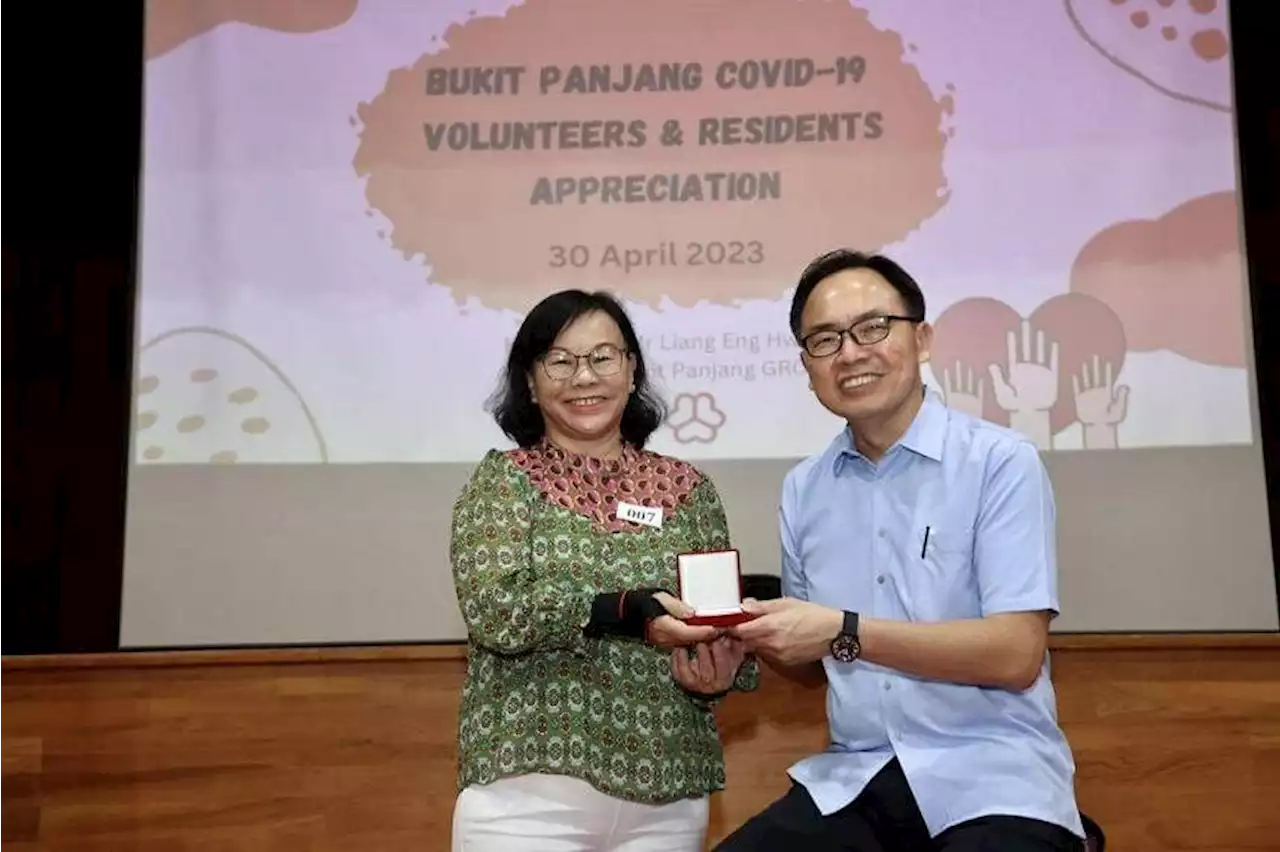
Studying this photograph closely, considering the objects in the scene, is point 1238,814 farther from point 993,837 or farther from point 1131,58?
point 1131,58

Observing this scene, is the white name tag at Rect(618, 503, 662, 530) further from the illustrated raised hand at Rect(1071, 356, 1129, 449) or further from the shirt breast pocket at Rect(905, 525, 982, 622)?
the illustrated raised hand at Rect(1071, 356, 1129, 449)

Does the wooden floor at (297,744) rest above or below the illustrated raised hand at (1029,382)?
below

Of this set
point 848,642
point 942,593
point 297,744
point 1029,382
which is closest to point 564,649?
point 848,642

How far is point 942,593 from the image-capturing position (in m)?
1.73

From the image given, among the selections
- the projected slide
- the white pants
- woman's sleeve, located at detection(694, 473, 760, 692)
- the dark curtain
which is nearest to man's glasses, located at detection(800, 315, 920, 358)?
woman's sleeve, located at detection(694, 473, 760, 692)

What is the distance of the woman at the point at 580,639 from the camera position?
68.6 inches

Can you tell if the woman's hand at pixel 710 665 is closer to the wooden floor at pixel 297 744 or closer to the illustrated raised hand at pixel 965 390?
the wooden floor at pixel 297 744

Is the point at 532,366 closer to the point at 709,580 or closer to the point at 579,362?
the point at 579,362

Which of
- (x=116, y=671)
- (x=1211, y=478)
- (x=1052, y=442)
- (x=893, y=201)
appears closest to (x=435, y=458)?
(x=116, y=671)

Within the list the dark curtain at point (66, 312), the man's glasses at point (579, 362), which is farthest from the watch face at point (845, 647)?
the dark curtain at point (66, 312)

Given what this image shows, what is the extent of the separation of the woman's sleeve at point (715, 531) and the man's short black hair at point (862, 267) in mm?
350

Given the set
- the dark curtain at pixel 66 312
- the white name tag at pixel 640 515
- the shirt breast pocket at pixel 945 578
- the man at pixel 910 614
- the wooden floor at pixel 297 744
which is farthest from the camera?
the dark curtain at pixel 66 312

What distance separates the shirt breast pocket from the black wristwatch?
16 cm

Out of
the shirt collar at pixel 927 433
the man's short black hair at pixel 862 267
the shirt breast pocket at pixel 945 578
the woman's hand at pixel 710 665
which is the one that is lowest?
the woman's hand at pixel 710 665
